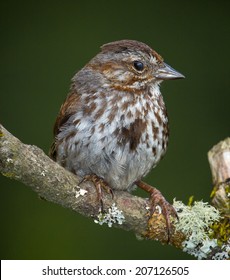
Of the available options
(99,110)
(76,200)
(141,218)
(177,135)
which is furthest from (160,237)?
(177,135)

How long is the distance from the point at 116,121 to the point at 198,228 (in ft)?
2.89

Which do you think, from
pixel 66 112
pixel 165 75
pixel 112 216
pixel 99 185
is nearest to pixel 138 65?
pixel 165 75

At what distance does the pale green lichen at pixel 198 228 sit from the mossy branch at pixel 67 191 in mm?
30

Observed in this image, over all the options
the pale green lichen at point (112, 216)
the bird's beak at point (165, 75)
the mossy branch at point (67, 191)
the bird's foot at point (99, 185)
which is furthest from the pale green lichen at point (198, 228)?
the bird's beak at point (165, 75)

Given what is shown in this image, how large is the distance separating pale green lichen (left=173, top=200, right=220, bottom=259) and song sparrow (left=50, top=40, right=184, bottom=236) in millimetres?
141

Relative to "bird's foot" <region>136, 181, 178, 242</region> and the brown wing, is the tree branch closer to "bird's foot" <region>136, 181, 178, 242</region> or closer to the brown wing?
"bird's foot" <region>136, 181, 178, 242</region>

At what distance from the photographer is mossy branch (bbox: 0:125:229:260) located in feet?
11.9

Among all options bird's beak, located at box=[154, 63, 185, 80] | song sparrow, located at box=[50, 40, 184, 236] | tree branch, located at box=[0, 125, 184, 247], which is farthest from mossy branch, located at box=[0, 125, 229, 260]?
bird's beak, located at box=[154, 63, 185, 80]

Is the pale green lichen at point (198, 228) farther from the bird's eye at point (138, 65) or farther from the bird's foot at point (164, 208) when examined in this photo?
the bird's eye at point (138, 65)

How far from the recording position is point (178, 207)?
4.20 meters

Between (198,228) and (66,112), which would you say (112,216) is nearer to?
(198,228)

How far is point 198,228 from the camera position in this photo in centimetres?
400

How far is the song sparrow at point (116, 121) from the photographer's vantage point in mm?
4371

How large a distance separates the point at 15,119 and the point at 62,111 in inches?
54.3
